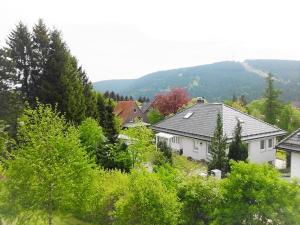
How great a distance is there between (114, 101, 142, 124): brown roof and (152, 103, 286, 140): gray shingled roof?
3706cm

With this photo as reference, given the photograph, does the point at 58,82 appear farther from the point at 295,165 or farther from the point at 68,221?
the point at 295,165

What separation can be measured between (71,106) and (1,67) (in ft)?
24.9

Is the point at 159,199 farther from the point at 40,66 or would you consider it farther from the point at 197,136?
the point at 40,66

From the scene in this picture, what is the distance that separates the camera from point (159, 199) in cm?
1212

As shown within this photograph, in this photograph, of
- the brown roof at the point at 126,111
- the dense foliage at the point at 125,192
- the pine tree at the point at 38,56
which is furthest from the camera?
the brown roof at the point at 126,111

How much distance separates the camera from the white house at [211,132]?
32094 mm

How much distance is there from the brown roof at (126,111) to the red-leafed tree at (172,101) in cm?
1708

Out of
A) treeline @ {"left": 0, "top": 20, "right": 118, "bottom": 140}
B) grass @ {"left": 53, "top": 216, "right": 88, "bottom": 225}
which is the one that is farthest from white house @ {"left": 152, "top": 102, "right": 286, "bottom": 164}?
grass @ {"left": 53, "top": 216, "right": 88, "bottom": 225}

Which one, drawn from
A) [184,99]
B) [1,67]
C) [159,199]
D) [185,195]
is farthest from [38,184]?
[184,99]

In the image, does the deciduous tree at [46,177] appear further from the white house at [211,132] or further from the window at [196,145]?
the window at [196,145]

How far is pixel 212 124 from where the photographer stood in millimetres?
32875

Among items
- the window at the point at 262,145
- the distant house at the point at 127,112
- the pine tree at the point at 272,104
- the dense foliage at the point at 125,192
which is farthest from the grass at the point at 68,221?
the distant house at the point at 127,112

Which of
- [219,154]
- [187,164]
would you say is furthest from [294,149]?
[187,164]

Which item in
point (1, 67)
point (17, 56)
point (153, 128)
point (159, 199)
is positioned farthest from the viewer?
point (153, 128)
